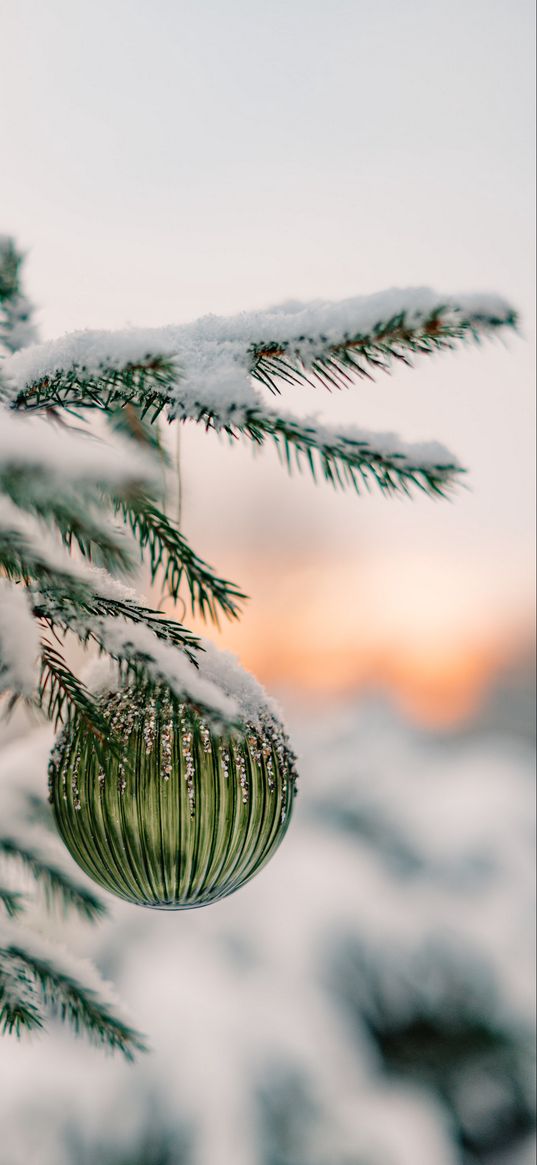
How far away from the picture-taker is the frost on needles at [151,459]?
1.19 ft

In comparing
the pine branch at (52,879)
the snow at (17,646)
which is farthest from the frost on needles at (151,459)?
the pine branch at (52,879)

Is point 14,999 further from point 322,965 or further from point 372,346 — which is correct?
point 322,965

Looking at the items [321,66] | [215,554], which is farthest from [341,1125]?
[321,66]

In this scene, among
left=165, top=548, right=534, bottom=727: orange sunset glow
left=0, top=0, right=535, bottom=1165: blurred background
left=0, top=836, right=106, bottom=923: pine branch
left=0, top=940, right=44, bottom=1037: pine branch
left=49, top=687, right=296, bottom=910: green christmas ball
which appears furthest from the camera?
left=165, top=548, right=534, bottom=727: orange sunset glow

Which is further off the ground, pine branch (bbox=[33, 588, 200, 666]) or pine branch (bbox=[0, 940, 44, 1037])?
pine branch (bbox=[33, 588, 200, 666])

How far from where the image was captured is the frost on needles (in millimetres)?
362

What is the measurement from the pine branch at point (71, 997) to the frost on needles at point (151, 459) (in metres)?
0.39

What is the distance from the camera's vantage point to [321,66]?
5.56 ft

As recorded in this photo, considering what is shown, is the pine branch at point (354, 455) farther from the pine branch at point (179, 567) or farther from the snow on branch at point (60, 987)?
the snow on branch at point (60, 987)

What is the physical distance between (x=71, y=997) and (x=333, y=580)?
6.19 ft

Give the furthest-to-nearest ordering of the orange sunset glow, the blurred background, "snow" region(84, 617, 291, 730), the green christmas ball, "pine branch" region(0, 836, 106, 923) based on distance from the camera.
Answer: the orange sunset glow, the blurred background, "pine branch" region(0, 836, 106, 923), the green christmas ball, "snow" region(84, 617, 291, 730)

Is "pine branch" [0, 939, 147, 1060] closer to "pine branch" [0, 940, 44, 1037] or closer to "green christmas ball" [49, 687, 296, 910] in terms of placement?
"pine branch" [0, 940, 44, 1037]

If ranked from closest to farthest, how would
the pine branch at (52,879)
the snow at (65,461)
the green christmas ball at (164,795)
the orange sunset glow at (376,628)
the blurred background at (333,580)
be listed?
the snow at (65,461) < the green christmas ball at (164,795) < the pine branch at (52,879) < the blurred background at (333,580) < the orange sunset glow at (376,628)

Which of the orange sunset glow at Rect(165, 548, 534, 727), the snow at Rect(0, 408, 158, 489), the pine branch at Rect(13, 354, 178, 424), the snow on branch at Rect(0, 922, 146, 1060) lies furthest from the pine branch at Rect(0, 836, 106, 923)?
the orange sunset glow at Rect(165, 548, 534, 727)
